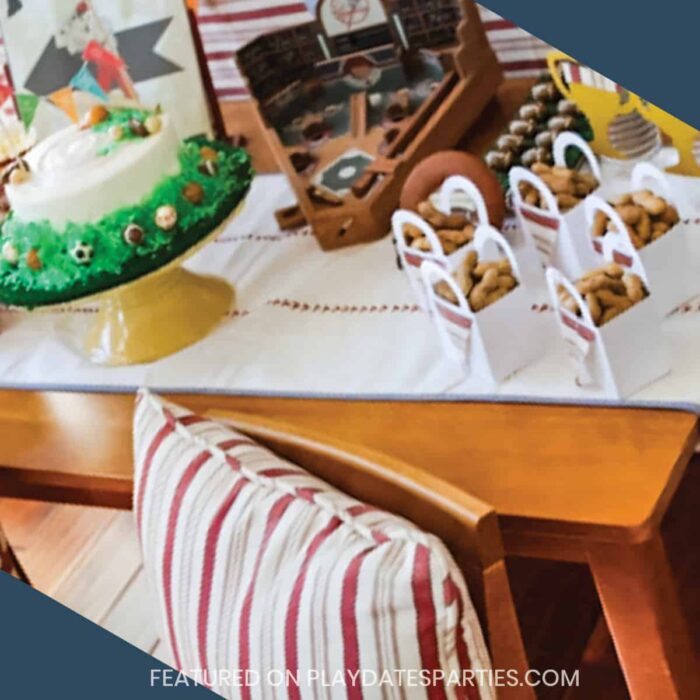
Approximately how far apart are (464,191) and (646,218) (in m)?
0.25

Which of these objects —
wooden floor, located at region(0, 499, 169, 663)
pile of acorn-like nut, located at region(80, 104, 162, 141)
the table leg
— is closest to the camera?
the table leg

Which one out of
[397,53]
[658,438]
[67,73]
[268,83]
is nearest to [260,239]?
[268,83]

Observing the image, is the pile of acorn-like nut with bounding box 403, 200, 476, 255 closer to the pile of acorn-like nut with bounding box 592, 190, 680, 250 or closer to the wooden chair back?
the pile of acorn-like nut with bounding box 592, 190, 680, 250

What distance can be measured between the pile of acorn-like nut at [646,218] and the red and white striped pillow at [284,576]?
1.32 ft

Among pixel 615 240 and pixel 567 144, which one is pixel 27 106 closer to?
pixel 567 144

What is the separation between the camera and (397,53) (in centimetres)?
143

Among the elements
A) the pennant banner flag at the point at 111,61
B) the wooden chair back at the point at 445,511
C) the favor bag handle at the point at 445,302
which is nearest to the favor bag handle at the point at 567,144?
the favor bag handle at the point at 445,302

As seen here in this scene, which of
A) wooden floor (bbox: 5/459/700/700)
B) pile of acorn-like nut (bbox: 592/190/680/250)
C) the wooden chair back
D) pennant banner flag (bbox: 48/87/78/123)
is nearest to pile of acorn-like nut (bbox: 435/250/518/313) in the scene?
pile of acorn-like nut (bbox: 592/190/680/250)

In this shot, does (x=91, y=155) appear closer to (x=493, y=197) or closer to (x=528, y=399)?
(x=493, y=197)

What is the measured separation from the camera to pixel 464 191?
1.16m

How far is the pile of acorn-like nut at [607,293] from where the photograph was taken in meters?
0.88

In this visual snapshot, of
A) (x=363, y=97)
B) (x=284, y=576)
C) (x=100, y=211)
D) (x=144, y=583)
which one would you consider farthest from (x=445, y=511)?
(x=144, y=583)

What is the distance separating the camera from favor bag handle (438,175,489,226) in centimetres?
112

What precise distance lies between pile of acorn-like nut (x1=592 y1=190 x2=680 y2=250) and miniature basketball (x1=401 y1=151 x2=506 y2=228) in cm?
19
